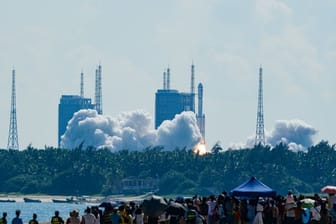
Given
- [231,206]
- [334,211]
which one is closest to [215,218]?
[231,206]

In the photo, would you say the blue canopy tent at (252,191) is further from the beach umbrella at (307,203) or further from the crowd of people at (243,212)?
the beach umbrella at (307,203)

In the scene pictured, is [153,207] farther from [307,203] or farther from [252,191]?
[252,191]

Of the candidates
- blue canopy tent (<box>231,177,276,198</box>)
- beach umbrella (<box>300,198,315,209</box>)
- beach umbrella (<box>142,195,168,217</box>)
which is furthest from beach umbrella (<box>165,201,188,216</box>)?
blue canopy tent (<box>231,177,276,198</box>)

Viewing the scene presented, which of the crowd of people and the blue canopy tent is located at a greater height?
the blue canopy tent

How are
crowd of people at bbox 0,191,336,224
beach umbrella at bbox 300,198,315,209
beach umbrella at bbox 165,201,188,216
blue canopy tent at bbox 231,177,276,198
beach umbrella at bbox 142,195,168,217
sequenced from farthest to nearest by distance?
blue canopy tent at bbox 231,177,276,198, beach umbrella at bbox 300,198,315,209, beach umbrella at bbox 165,201,188,216, beach umbrella at bbox 142,195,168,217, crowd of people at bbox 0,191,336,224

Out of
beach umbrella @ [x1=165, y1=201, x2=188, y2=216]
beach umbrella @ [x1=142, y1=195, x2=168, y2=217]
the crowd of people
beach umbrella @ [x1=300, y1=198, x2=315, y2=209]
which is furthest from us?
beach umbrella @ [x1=300, y1=198, x2=315, y2=209]

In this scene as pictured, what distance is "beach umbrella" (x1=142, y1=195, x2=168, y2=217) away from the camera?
52750mm

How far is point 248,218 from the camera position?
56812 millimetres

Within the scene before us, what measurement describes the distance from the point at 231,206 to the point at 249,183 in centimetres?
800

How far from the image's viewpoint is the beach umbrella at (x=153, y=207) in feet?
173

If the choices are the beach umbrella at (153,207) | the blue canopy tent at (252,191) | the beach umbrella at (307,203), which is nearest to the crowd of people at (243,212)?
the beach umbrella at (307,203)

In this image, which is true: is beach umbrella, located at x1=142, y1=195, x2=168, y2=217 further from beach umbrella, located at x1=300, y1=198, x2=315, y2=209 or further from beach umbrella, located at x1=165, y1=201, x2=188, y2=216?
beach umbrella, located at x1=300, y1=198, x2=315, y2=209

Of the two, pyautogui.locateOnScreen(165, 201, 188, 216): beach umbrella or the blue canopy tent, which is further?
the blue canopy tent

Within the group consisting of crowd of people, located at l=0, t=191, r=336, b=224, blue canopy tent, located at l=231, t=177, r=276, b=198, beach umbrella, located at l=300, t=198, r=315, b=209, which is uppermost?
blue canopy tent, located at l=231, t=177, r=276, b=198
